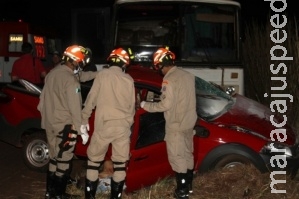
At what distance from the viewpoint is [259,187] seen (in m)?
6.19

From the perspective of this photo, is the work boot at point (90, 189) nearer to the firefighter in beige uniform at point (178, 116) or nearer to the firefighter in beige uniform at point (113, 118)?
the firefighter in beige uniform at point (113, 118)

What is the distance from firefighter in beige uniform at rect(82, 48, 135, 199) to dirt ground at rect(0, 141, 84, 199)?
4.11ft

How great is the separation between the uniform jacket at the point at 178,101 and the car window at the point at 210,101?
24.7 inches

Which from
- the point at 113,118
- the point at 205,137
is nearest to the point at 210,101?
the point at 205,137

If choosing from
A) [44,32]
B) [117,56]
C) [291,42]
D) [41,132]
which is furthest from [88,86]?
[44,32]

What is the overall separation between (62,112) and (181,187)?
5.44 feet

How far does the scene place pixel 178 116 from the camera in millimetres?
6316

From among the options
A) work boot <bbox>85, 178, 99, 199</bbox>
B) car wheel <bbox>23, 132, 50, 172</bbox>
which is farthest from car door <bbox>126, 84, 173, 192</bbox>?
car wheel <bbox>23, 132, 50, 172</bbox>

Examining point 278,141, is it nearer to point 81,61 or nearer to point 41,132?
point 81,61

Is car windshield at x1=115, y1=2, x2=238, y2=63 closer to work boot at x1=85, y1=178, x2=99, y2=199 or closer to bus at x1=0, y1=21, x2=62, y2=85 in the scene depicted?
work boot at x1=85, y1=178, x2=99, y2=199

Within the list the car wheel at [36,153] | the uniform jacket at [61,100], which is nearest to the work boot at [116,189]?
the uniform jacket at [61,100]

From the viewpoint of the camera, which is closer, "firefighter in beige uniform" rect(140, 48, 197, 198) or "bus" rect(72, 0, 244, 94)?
"firefighter in beige uniform" rect(140, 48, 197, 198)

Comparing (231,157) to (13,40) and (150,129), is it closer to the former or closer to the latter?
(150,129)

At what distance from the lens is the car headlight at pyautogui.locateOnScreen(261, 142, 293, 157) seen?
22.3 ft
